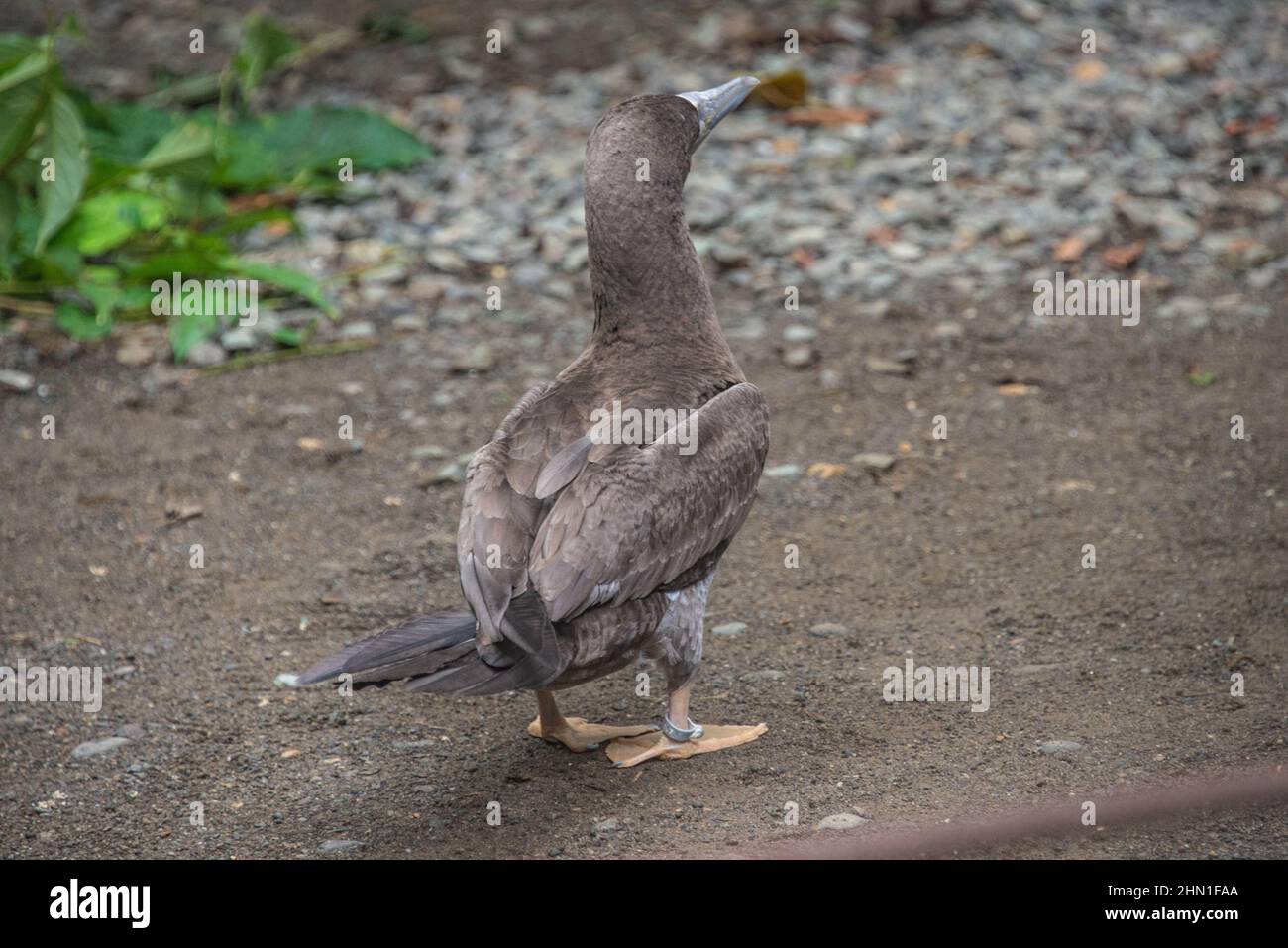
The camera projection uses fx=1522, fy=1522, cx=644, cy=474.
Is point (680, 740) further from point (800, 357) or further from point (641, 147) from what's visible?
point (800, 357)

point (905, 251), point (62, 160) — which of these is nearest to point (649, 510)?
point (905, 251)

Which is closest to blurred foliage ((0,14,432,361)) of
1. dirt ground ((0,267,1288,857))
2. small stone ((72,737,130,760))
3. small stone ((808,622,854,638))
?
dirt ground ((0,267,1288,857))

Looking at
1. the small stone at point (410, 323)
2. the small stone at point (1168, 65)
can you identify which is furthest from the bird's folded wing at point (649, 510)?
the small stone at point (1168, 65)

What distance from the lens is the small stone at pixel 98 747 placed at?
4516 mm

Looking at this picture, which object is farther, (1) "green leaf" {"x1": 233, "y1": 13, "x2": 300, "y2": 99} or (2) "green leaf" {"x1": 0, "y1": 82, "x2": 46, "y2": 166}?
(1) "green leaf" {"x1": 233, "y1": 13, "x2": 300, "y2": 99}

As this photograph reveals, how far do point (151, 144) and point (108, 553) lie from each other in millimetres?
3444

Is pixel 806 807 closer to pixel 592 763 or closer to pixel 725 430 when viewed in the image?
pixel 592 763

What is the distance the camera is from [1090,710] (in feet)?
14.4

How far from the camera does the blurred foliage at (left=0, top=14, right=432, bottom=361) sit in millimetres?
6973

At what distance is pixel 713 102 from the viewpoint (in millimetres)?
4965

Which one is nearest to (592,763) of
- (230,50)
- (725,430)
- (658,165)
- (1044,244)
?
(725,430)

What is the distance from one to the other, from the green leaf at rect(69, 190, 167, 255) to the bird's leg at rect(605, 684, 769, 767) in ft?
14.3

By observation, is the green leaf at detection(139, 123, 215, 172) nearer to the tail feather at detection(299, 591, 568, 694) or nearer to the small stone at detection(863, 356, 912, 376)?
the small stone at detection(863, 356, 912, 376)

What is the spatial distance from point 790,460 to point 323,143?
3.79m
